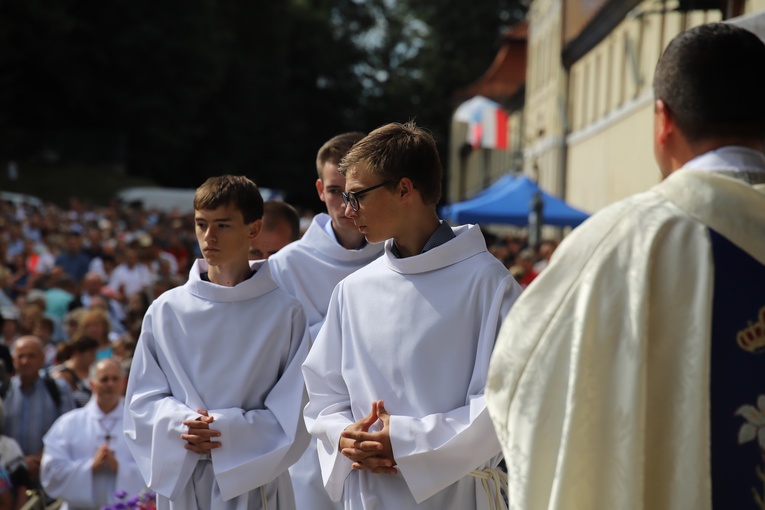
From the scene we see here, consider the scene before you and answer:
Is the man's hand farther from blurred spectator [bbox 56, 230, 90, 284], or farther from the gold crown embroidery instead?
blurred spectator [bbox 56, 230, 90, 284]

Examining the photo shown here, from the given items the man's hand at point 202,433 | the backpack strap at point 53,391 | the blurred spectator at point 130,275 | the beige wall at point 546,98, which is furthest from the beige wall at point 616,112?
the man's hand at point 202,433

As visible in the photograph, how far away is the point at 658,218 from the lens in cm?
266

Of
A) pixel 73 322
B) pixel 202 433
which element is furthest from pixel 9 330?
pixel 202 433

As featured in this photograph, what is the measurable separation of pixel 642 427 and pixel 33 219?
1059 inches

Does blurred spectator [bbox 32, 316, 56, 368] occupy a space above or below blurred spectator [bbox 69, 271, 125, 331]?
above

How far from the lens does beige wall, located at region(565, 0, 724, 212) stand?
21.0 meters

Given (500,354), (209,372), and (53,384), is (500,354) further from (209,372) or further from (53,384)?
(53,384)

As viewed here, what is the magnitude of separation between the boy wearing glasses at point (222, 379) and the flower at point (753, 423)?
2.43 meters

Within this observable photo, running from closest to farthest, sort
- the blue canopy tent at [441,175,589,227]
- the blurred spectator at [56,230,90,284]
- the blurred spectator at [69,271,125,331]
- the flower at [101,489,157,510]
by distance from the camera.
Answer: the flower at [101,489,157,510] → the blurred spectator at [69,271,125,331] → the blue canopy tent at [441,175,589,227] → the blurred spectator at [56,230,90,284]

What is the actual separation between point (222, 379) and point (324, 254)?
3.32 feet

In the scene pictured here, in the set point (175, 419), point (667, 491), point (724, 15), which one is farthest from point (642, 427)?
point (724, 15)

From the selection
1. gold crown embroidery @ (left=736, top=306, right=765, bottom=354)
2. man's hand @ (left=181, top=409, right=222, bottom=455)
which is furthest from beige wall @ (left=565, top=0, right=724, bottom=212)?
gold crown embroidery @ (left=736, top=306, right=765, bottom=354)

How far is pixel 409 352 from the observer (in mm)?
4062

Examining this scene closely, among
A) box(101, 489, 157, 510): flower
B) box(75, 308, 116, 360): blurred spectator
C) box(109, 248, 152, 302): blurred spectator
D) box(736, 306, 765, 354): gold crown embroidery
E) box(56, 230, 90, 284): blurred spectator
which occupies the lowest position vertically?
box(56, 230, 90, 284): blurred spectator
